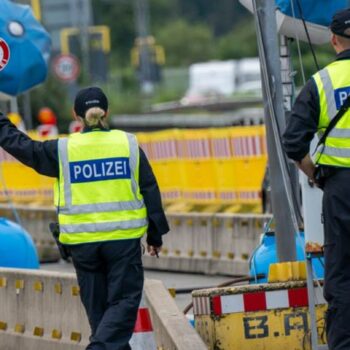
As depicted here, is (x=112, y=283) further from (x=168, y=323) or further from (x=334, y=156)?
(x=334, y=156)

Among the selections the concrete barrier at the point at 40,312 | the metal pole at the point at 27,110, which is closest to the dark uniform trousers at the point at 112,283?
the concrete barrier at the point at 40,312

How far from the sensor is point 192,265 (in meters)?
20.2

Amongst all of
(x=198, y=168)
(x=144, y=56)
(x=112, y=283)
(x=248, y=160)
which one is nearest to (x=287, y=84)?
(x=112, y=283)

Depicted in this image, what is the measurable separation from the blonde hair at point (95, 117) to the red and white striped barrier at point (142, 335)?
1.24m

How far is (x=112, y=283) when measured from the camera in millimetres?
9898

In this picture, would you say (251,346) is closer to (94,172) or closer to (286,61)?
(94,172)

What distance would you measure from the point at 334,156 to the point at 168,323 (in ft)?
7.08

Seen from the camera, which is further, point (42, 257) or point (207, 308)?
point (42, 257)

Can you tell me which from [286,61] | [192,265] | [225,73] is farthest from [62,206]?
[225,73]

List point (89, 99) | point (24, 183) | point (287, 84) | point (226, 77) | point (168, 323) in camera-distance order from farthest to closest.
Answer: point (226, 77), point (24, 183), point (287, 84), point (168, 323), point (89, 99)

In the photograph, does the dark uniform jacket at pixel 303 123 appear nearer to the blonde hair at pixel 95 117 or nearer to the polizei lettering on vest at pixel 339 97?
the polizei lettering on vest at pixel 339 97

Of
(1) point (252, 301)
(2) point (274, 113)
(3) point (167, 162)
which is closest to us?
(1) point (252, 301)

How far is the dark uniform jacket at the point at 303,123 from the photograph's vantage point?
8609 millimetres

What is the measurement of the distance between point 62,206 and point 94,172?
29cm
